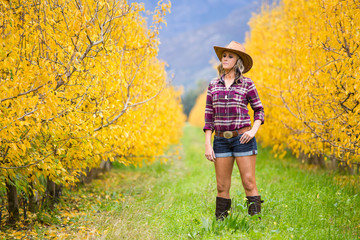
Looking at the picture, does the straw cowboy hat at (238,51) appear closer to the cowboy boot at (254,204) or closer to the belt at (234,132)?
the belt at (234,132)

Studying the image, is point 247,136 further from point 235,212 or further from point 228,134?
point 235,212

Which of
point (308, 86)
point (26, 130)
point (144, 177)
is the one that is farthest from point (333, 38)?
point (144, 177)

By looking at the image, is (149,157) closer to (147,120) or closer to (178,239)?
(147,120)

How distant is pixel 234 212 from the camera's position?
147 inches

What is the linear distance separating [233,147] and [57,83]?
2.14 m

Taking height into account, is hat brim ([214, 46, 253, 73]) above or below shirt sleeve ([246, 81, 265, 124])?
above

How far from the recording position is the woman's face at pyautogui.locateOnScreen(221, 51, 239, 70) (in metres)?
3.39

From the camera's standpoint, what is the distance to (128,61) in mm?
5238

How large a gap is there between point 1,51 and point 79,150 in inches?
60.2

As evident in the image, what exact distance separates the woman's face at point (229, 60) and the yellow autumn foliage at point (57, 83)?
143 cm

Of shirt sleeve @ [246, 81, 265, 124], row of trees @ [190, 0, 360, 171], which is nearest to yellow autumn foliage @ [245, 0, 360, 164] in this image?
row of trees @ [190, 0, 360, 171]

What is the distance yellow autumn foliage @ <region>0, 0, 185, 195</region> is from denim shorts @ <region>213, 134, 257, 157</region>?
4.44 feet

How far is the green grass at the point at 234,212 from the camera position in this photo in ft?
11.1

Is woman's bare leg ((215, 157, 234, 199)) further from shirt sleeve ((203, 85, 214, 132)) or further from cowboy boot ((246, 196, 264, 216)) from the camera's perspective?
shirt sleeve ((203, 85, 214, 132))
